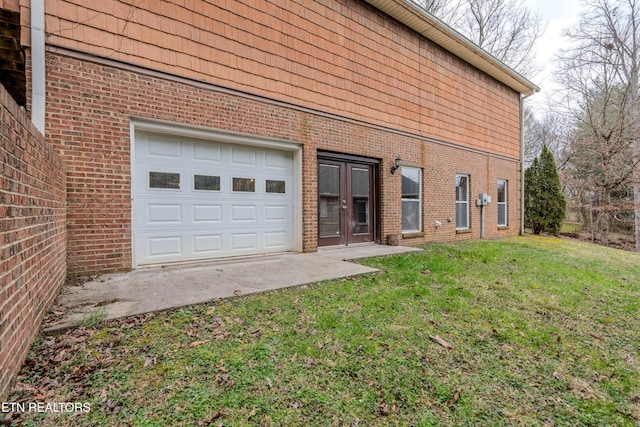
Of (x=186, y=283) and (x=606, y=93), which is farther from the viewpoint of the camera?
(x=606, y=93)

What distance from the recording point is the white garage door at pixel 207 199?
479cm

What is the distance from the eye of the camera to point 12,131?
1.76 metres

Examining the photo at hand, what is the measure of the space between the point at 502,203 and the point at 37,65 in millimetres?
13095

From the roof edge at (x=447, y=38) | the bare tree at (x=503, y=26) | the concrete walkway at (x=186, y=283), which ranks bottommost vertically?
the concrete walkway at (x=186, y=283)

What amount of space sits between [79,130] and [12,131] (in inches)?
112

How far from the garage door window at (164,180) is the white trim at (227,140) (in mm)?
278

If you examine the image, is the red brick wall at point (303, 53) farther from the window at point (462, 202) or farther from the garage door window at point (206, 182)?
the garage door window at point (206, 182)

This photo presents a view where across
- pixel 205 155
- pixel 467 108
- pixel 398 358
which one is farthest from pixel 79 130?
pixel 467 108

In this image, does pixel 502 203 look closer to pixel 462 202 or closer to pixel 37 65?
pixel 462 202

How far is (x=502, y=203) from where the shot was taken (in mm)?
11414

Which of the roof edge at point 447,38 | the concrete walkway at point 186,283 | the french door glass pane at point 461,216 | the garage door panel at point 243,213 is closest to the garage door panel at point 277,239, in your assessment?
the concrete walkway at point 186,283

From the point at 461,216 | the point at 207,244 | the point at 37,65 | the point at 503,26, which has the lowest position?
the point at 207,244

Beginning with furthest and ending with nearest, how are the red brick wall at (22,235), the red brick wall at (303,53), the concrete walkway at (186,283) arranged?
the red brick wall at (303,53)
the concrete walkway at (186,283)
the red brick wall at (22,235)

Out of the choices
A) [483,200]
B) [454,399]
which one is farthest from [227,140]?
[483,200]
